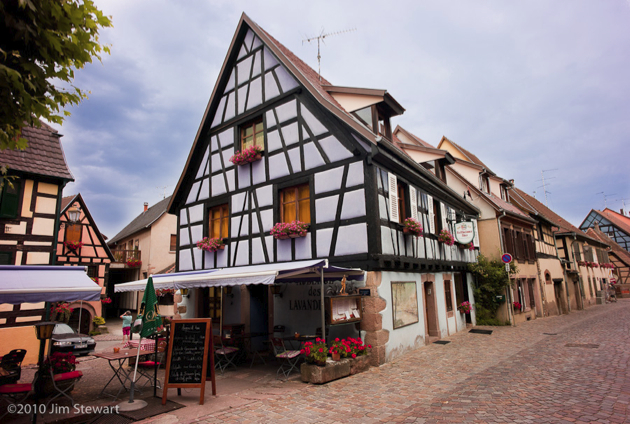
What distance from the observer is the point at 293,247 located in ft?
32.2

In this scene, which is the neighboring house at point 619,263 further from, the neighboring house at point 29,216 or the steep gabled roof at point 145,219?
the neighboring house at point 29,216

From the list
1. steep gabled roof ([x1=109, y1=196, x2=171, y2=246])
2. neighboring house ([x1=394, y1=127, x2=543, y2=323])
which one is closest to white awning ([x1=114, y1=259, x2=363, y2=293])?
neighboring house ([x1=394, y1=127, x2=543, y2=323])

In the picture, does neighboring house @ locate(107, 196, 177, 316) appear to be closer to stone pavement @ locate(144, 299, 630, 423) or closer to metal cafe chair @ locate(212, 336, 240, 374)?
metal cafe chair @ locate(212, 336, 240, 374)

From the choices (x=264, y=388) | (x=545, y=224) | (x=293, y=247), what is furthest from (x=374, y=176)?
(x=545, y=224)

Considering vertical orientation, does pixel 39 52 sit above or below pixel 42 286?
above

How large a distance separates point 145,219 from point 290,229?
73.9 ft

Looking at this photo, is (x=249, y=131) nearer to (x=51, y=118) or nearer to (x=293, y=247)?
(x=293, y=247)

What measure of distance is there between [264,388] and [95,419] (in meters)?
2.63

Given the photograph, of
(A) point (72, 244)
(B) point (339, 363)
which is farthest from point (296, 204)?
(A) point (72, 244)

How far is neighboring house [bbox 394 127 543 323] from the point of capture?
15.2 metres

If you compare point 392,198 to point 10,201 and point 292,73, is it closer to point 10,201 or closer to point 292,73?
point 292,73

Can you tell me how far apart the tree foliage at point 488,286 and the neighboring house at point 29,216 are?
14.6 meters

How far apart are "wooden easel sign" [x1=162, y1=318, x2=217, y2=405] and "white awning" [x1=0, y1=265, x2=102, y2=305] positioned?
1.35 meters

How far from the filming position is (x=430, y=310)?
1150 cm
